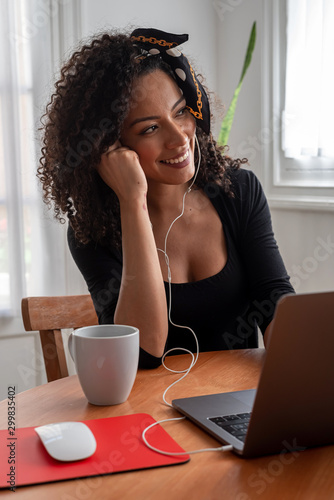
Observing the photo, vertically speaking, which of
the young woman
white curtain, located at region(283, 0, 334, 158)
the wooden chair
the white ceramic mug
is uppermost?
white curtain, located at region(283, 0, 334, 158)

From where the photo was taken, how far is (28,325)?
58.1 inches

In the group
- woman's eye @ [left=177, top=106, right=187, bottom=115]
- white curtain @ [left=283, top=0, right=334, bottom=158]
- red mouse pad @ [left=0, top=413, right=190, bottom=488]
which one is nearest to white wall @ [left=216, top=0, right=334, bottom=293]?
white curtain @ [left=283, top=0, right=334, bottom=158]

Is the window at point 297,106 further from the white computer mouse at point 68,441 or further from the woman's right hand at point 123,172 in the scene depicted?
the white computer mouse at point 68,441

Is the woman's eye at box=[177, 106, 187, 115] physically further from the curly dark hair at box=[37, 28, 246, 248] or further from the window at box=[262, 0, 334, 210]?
the window at box=[262, 0, 334, 210]

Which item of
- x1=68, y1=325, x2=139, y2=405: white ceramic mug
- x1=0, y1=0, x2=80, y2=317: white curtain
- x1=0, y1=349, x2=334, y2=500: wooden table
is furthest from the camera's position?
x1=0, y1=0, x2=80, y2=317: white curtain

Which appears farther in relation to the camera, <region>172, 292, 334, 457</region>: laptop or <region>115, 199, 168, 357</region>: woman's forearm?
<region>115, 199, 168, 357</region>: woman's forearm

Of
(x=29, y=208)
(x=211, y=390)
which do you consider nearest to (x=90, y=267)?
(x=211, y=390)

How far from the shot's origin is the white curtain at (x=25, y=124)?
2.49m

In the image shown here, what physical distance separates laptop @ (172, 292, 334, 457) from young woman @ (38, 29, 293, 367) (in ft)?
2.13

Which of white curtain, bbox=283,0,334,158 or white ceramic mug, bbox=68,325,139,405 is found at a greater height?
white curtain, bbox=283,0,334,158

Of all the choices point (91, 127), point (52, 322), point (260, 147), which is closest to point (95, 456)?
point (52, 322)

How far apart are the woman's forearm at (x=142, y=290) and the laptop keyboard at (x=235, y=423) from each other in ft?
1.22

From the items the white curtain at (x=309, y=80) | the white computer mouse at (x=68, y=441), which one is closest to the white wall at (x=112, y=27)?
the white curtain at (x=309, y=80)

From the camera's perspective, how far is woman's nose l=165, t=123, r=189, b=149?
1415 millimetres
